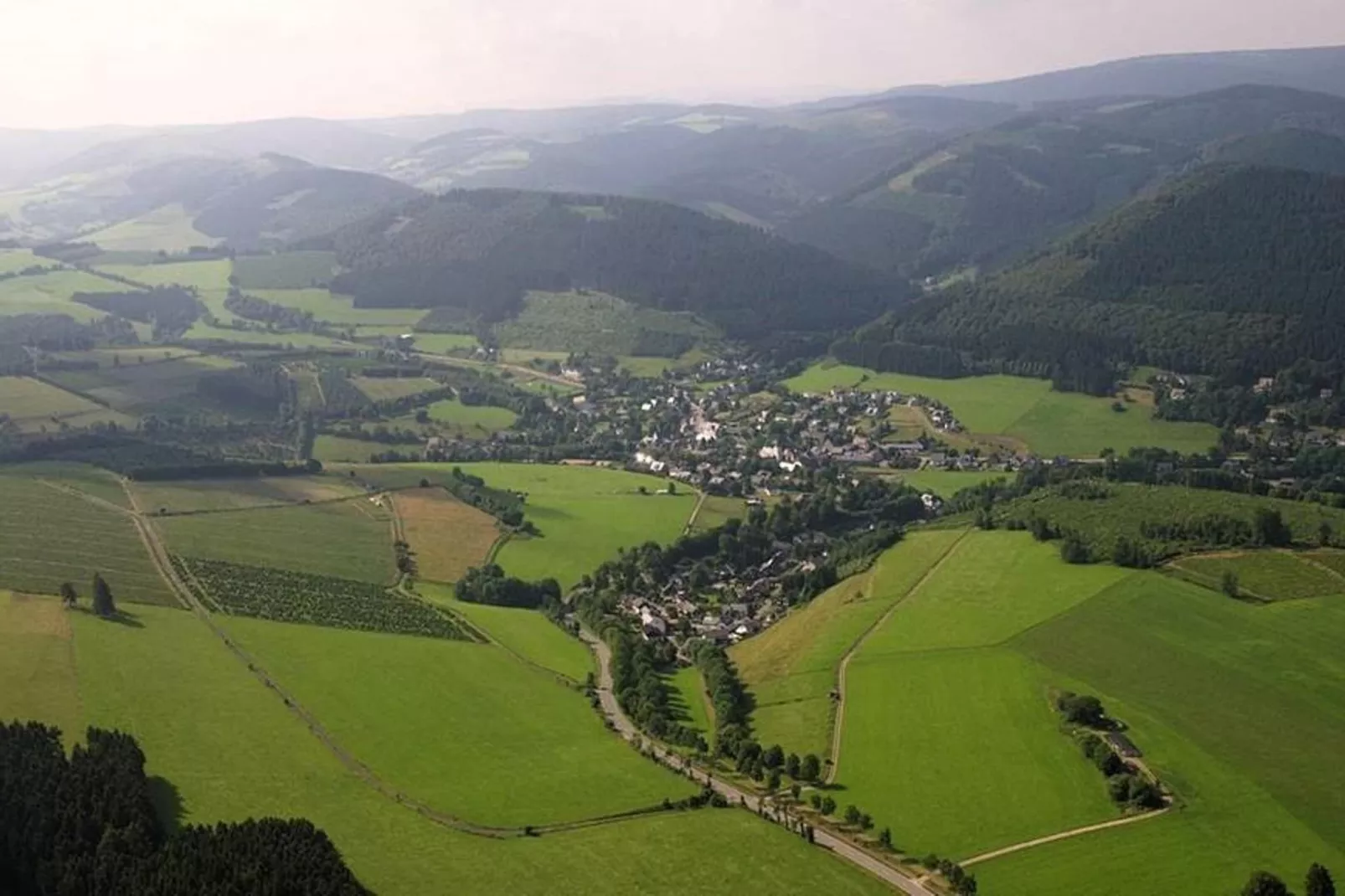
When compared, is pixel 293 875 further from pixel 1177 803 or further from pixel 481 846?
pixel 1177 803

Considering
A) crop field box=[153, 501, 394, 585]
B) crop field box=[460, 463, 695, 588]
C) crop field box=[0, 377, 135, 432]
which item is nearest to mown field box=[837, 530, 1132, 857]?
crop field box=[460, 463, 695, 588]

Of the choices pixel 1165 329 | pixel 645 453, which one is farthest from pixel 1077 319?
pixel 645 453

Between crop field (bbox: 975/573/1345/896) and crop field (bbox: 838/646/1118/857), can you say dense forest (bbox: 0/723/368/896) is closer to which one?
crop field (bbox: 838/646/1118/857)

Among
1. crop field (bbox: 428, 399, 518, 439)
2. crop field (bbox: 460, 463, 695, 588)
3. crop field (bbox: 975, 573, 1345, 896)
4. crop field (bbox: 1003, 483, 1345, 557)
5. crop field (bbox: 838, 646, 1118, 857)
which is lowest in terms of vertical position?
crop field (bbox: 428, 399, 518, 439)

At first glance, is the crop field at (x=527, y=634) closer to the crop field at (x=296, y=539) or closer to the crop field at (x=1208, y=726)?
the crop field at (x=296, y=539)

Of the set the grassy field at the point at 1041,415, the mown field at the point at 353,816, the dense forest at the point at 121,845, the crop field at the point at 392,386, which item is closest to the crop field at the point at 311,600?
the mown field at the point at 353,816

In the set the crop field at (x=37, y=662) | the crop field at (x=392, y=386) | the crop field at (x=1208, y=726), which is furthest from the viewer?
the crop field at (x=392, y=386)
